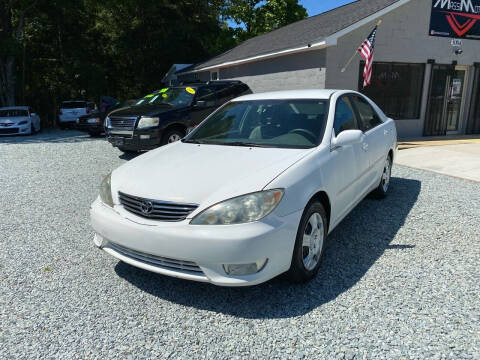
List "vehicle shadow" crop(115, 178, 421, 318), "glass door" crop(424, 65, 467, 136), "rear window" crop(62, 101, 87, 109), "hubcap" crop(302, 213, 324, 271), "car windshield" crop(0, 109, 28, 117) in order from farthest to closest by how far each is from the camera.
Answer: "rear window" crop(62, 101, 87, 109)
"car windshield" crop(0, 109, 28, 117)
"glass door" crop(424, 65, 467, 136)
"hubcap" crop(302, 213, 324, 271)
"vehicle shadow" crop(115, 178, 421, 318)

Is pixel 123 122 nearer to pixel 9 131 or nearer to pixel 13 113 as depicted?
pixel 9 131

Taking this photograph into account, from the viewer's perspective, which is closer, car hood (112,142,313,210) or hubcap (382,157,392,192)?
car hood (112,142,313,210)

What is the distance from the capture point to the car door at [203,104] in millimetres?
8938

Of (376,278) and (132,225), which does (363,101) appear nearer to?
(376,278)

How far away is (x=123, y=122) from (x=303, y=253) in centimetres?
667

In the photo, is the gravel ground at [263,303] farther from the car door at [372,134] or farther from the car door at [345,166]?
the car door at [372,134]

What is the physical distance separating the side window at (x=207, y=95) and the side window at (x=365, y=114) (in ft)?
16.7

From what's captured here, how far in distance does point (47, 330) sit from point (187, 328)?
956mm

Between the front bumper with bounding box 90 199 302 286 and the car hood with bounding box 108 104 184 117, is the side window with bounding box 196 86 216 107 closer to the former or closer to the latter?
the car hood with bounding box 108 104 184 117

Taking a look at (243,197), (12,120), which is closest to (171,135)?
(243,197)

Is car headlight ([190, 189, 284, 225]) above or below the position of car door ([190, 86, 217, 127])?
below

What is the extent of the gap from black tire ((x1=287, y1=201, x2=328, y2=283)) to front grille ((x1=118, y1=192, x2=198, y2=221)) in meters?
0.83

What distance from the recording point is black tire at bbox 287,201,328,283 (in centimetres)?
276

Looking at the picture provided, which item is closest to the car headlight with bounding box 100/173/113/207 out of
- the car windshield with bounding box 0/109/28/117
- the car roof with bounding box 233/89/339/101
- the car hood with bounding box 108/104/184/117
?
the car roof with bounding box 233/89/339/101
